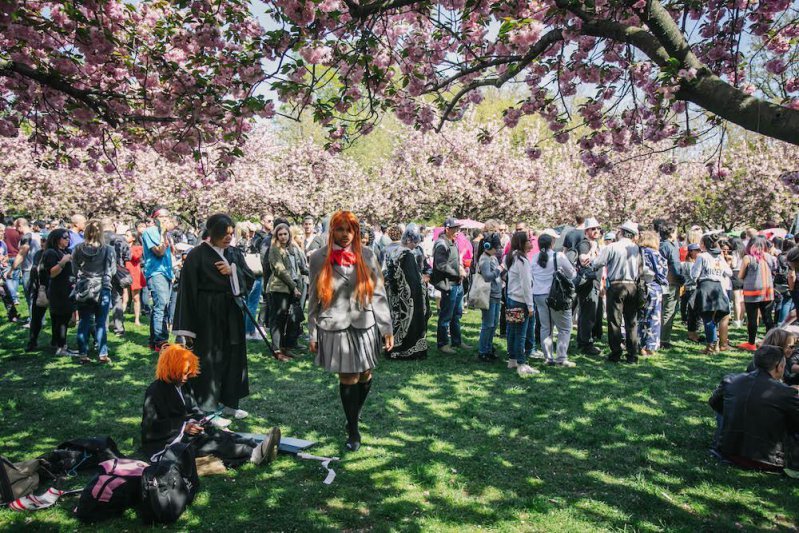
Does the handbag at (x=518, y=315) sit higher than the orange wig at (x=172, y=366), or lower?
higher

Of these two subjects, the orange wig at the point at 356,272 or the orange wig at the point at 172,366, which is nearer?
the orange wig at the point at 172,366

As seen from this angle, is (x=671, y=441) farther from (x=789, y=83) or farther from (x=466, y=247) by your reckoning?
(x=466, y=247)

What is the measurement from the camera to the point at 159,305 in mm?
8180

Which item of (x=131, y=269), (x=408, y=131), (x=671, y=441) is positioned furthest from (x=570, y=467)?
(x=408, y=131)

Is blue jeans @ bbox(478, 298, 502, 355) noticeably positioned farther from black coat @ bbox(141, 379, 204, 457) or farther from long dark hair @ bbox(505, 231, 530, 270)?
black coat @ bbox(141, 379, 204, 457)

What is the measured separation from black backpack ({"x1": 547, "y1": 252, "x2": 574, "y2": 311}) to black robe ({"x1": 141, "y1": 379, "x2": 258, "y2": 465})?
4.79 metres

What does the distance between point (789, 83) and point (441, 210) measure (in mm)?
23399

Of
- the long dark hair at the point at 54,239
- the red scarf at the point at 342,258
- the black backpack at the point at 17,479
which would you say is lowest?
the black backpack at the point at 17,479

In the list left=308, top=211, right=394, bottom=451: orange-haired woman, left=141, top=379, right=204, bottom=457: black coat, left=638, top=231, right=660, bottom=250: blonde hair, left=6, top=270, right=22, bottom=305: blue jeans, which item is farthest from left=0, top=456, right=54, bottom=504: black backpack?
left=6, top=270, right=22, bottom=305: blue jeans

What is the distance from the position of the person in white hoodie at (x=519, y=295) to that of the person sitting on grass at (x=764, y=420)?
3064 mm

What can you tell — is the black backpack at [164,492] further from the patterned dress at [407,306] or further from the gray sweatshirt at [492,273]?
the gray sweatshirt at [492,273]

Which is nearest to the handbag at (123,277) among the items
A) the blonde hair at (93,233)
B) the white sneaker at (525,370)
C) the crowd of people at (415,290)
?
the crowd of people at (415,290)

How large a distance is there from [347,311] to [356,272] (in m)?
0.35

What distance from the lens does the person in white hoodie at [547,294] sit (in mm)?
7605
